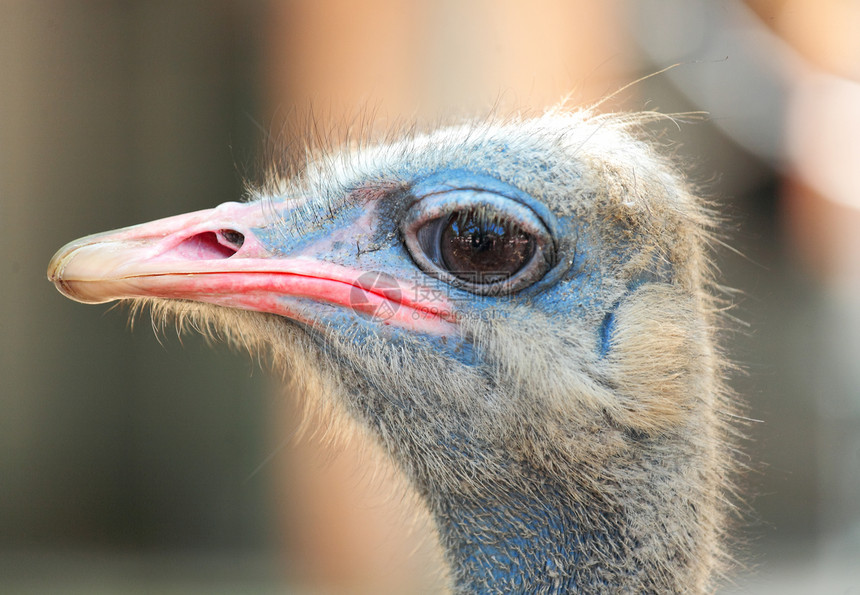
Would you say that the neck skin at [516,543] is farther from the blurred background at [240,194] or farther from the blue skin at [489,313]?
the blurred background at [240,194]

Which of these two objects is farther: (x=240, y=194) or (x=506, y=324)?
(x=240, y=194)

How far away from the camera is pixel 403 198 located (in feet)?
5.85

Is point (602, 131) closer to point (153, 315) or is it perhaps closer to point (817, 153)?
point (153, 315)

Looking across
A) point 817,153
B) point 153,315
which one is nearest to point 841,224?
point 817,153

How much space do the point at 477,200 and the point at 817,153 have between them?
3.06 m

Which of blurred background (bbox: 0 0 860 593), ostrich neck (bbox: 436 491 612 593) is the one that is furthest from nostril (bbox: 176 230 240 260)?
blurred background (bbox: 0 0 860 593)

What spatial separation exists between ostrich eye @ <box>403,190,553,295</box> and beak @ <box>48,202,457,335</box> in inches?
2.8

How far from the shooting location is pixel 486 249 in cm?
169

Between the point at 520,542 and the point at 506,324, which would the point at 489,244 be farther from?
the point at 520,542

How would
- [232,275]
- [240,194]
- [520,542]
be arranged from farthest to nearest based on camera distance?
[240,194] < [520,542] < [232,275]

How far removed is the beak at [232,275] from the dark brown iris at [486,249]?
0.26 ft

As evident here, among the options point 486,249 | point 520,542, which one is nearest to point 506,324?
point 486,249

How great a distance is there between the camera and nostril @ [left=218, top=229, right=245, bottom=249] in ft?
5.71

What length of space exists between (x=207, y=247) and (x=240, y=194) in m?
3.58
